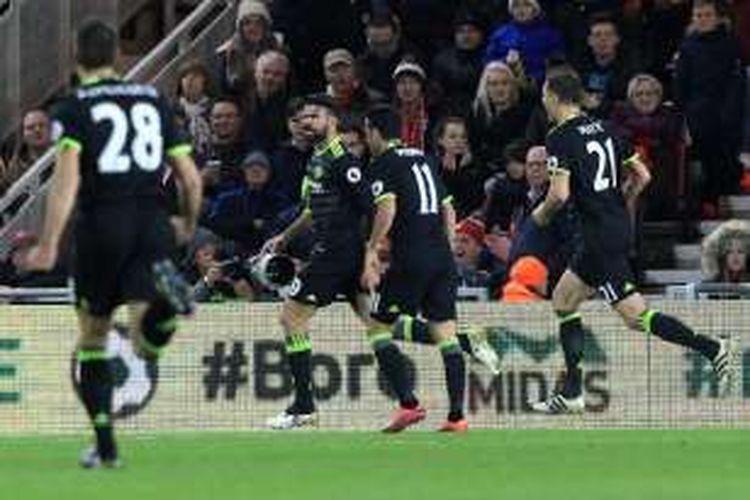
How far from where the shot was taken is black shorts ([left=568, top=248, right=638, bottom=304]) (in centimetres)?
1798

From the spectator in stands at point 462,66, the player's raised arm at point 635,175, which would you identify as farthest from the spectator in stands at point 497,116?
the player's raised arm at point 635,175

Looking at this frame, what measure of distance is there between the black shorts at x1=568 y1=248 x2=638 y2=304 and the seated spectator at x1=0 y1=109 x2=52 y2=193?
21.7 feet

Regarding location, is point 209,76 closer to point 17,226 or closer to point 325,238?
point 17,226

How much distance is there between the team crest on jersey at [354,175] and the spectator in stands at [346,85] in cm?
376

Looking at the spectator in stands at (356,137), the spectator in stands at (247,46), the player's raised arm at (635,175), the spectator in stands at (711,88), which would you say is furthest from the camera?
the spectator in stands at (247,46)

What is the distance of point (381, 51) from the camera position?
22766 millimetres

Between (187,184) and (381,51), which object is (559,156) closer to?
(187,184)

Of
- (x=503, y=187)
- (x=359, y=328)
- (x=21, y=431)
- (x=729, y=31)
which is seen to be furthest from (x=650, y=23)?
(x=21, y=431)

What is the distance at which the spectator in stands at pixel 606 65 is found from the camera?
70.8 feet

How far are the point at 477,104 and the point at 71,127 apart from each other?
8.75 meters

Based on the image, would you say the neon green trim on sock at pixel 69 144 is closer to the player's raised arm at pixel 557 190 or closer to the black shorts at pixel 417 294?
the black shorts at pixel 417 294

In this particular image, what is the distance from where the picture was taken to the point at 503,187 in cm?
2094

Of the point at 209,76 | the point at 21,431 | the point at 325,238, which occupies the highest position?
the point at 209,76

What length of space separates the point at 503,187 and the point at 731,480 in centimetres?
786
